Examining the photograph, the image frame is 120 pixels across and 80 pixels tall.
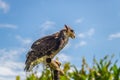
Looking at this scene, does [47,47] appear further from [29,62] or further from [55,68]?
[55,68]

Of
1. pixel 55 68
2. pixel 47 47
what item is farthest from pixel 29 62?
pixel 47 47

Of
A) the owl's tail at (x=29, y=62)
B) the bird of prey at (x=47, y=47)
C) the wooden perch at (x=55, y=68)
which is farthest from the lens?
the bird of prey at (x=47, y=47)

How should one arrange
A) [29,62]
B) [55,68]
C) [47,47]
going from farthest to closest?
[47,47] → [29,62] → [55,68]

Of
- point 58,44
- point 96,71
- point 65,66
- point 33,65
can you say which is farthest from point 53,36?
point 96,71

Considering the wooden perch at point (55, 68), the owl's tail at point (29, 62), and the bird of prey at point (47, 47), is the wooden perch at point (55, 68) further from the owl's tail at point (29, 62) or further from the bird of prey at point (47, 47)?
the owl's tail at point (29, 62)

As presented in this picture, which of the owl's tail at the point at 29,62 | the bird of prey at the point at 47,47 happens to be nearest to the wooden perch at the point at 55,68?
the bird of prey at the point at 47,47

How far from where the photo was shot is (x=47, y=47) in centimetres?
797

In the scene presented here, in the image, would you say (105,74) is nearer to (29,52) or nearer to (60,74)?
(60,74)

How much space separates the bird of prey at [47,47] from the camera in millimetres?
7234

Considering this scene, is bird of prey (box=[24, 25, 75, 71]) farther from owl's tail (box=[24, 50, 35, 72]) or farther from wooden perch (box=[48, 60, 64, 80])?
wooden perch (box=[48, 60, 64, 80])

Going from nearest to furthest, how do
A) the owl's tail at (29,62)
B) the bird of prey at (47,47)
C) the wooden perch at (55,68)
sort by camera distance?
the wooden perch at (55,68), the owl's tail at (29,62), the bird of prey at (47,47)

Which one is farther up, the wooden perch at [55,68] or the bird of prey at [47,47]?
the bird of prey at [47,47]

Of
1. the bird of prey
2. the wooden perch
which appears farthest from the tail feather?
the wooden perch

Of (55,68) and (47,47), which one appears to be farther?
(47,47)
